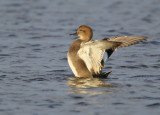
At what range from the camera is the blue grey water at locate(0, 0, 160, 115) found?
5922 millimetres

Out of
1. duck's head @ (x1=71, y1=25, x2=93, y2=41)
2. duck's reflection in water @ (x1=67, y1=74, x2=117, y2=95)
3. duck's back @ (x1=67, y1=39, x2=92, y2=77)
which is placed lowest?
duck's reflection in water @ (x1=67, y1=74, x2=117, y2=95)

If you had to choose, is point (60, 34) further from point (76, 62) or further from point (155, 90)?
point (155, 90)

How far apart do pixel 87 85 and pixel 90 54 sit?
535 millimetres

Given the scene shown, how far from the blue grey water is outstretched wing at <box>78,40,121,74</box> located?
274 mm

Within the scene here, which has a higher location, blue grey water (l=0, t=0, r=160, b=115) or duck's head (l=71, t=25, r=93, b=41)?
duck's head (l=71, t=25, r=93, b=41)

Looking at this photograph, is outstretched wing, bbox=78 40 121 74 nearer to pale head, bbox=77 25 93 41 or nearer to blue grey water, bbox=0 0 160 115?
blue grey water, bbox=0 0 160 115

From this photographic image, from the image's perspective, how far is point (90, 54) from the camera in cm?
721

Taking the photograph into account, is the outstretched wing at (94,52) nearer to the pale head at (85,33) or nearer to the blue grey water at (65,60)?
the blue grey water at (65,60)

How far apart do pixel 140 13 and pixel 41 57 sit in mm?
6425

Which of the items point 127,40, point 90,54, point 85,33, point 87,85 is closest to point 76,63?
point 90,54

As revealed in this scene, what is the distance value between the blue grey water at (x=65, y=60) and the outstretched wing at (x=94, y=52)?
0.90 feet

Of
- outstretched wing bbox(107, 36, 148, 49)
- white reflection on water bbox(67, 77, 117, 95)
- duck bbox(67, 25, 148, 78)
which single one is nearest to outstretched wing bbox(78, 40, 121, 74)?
duck bbox(67, 25, 148, 78)

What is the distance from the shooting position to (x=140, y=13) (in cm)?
1491

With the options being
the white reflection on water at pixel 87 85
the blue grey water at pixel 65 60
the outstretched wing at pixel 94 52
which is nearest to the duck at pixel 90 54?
the outstretched wing at pixel 94 52
